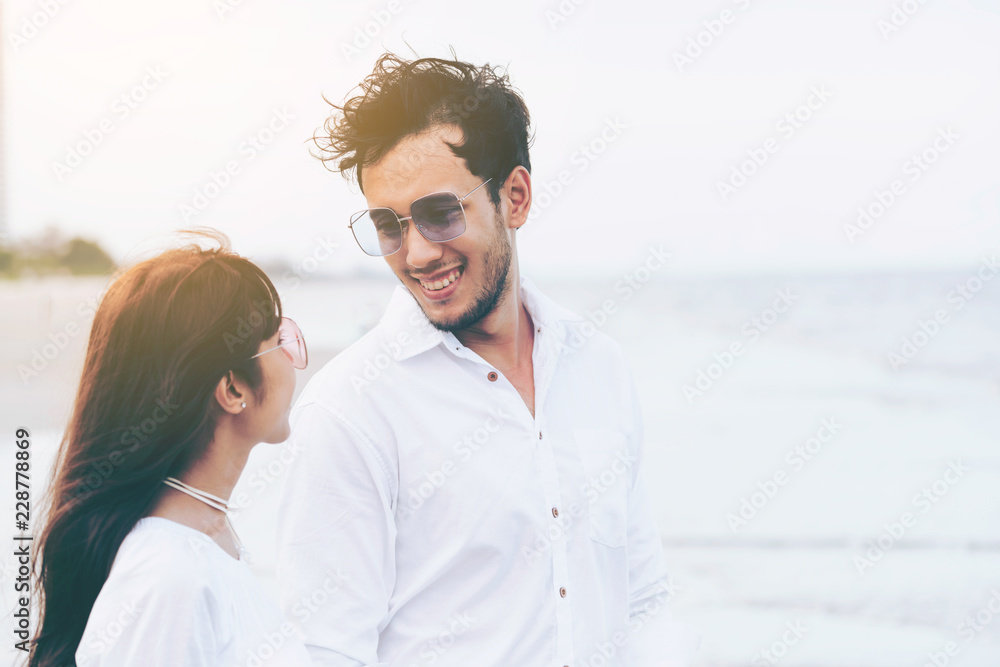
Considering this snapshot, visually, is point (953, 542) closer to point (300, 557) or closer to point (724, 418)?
point (724, 418)

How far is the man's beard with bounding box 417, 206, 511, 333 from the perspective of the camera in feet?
7.46

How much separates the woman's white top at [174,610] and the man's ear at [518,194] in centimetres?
133

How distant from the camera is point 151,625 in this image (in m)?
1.35

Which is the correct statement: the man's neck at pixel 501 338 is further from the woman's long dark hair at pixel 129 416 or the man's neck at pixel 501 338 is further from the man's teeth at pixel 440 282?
the woman's long dark hair at pixel 129 416

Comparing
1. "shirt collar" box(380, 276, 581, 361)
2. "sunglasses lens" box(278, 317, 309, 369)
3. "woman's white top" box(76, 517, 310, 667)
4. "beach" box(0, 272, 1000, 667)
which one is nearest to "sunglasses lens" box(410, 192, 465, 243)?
"shirt collar" box(380, 276, 581, 361)

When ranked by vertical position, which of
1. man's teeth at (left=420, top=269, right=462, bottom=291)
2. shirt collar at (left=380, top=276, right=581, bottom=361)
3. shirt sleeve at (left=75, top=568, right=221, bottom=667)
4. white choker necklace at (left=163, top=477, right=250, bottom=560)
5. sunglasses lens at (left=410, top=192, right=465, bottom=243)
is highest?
sunglasses lens at (left=410, top=192, right=465, bottom=243)

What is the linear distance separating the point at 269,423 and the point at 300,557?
1.41 ft

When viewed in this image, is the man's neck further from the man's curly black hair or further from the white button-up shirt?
the man's curly black hair

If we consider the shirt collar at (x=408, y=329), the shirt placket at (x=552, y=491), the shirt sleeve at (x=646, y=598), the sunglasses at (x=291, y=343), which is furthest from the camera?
the shirt sleeve at (x=646, y=598)

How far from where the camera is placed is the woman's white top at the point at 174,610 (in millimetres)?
1352

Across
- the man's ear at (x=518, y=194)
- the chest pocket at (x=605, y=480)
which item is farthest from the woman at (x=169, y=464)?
the man's ear at (x=518, y=194)

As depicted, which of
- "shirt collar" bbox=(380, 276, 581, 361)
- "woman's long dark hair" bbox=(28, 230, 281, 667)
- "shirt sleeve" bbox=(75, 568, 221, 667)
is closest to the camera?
"shirt sleeve" bbox=(75, 568, 221, 667)

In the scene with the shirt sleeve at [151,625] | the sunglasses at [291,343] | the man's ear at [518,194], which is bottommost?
the shirt sleeve at [151,625]

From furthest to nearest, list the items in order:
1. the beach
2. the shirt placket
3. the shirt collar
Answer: the beach, the shirt collar, the shirt placket
